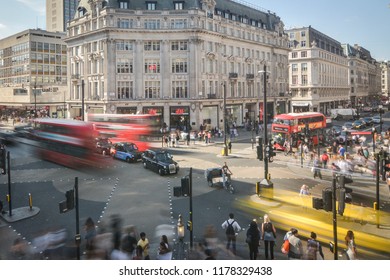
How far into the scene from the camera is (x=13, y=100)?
12383 mm

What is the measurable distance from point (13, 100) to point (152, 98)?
16484 mm

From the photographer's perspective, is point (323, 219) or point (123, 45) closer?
point (323, 219)

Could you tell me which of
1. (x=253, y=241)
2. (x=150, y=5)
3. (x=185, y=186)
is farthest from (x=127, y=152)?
(x=150, y=5)

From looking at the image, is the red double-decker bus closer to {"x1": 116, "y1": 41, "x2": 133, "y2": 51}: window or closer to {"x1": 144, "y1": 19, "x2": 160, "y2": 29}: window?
{"x1": 116, "y1": 41, "x2": 133, "y2": 51}: window

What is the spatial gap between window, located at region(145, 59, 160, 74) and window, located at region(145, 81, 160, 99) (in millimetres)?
1441

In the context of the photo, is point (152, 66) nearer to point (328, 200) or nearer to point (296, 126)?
point (296, 126)

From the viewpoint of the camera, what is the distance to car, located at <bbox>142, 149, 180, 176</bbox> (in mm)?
16734

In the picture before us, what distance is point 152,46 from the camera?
32750 mm

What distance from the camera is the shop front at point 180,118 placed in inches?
1042

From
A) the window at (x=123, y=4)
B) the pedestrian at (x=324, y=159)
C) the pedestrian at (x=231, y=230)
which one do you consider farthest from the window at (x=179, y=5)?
the pedestrian at (x=231, y=230)

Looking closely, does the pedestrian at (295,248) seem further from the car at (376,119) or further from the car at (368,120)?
the car at (368,120)

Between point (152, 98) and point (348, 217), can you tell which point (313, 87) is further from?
point (152, 98)

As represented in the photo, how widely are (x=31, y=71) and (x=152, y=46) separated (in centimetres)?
2223

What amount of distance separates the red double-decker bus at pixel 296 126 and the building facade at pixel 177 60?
0.68 meters
